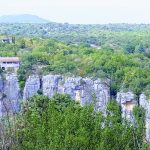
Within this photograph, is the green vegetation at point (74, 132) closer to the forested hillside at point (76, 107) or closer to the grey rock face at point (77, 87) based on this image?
the forested hillside at point (76, 107)

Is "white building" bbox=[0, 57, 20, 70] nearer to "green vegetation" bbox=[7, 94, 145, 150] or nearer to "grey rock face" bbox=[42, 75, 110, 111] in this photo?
"grey rock face" bbox=[42, 75, 110, 111]

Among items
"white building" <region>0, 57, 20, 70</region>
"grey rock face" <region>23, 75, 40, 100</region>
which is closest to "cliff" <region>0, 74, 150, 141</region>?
"grey rock face" <region>23, 75, 40, 100</region>

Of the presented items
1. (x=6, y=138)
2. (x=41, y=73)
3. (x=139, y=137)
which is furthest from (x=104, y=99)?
(x=6, y=138)

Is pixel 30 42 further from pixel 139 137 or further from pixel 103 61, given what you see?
pixel 139 137

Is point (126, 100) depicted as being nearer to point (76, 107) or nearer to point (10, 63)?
point (10, 63)

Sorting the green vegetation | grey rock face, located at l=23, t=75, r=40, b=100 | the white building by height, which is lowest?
grey rock face, located at l=23, t=75, r=40, b=100

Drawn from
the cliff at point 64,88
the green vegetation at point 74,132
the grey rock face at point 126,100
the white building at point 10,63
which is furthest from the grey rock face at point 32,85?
the green vegetation at point 74,132

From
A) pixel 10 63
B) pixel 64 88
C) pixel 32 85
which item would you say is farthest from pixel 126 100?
Result: pixel 10 63

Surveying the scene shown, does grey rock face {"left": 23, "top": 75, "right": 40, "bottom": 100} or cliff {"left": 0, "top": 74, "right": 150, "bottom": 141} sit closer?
cliff {"left": 0, "top": 74, "right": 150, "bottom": 141}

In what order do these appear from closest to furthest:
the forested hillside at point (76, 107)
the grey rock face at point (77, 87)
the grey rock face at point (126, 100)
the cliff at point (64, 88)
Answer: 1. the forested hillside at point (76, 107)
2. the grey rock face at point (126, 100)
3. the cliff at point (64, 88)
4. the grey rock face at point (77, 87)
